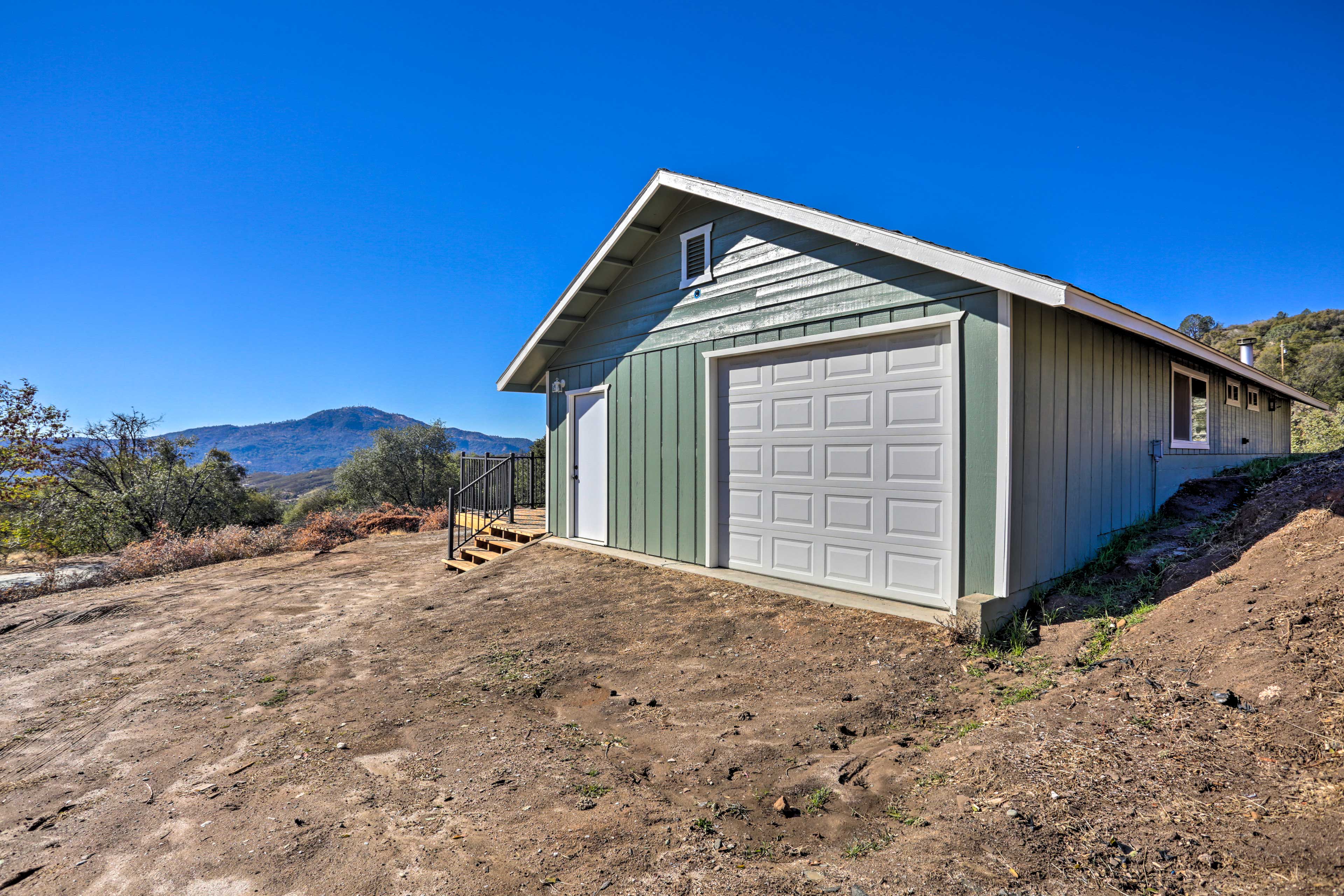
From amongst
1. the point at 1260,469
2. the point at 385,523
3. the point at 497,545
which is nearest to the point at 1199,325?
the point at 1260,469

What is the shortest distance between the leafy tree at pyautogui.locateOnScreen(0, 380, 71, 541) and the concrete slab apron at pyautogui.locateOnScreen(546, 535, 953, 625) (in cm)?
1391

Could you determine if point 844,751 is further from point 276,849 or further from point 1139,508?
point 1139,508

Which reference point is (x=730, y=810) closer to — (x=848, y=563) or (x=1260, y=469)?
(x=848, y=563)

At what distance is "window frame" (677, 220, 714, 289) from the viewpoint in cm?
739

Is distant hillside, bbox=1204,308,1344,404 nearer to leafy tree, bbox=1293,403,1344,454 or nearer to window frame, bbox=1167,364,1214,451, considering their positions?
leafy tree, bbox=1293,403,1344,454

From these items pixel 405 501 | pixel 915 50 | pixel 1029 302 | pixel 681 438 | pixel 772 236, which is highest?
pixel 915 50

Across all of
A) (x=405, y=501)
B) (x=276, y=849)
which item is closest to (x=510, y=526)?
(x=276, y=849)

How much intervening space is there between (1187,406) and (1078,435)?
16.7ft

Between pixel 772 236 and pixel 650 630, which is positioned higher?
pixel 772 236

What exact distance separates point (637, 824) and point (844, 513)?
13.0ft

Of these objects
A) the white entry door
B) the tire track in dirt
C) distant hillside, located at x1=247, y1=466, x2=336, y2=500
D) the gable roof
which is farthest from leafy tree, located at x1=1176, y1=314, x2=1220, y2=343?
distant hillside, located at x1=247, y1=466, x2=336, y2=500

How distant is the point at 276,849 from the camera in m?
2.66

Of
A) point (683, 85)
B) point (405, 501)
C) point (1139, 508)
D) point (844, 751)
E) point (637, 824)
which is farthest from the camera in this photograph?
point (405, 501)

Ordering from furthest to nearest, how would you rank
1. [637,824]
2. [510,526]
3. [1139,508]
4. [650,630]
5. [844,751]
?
[510,526] < [1139,508] < [650,630] < [844,751] < [637,824]
